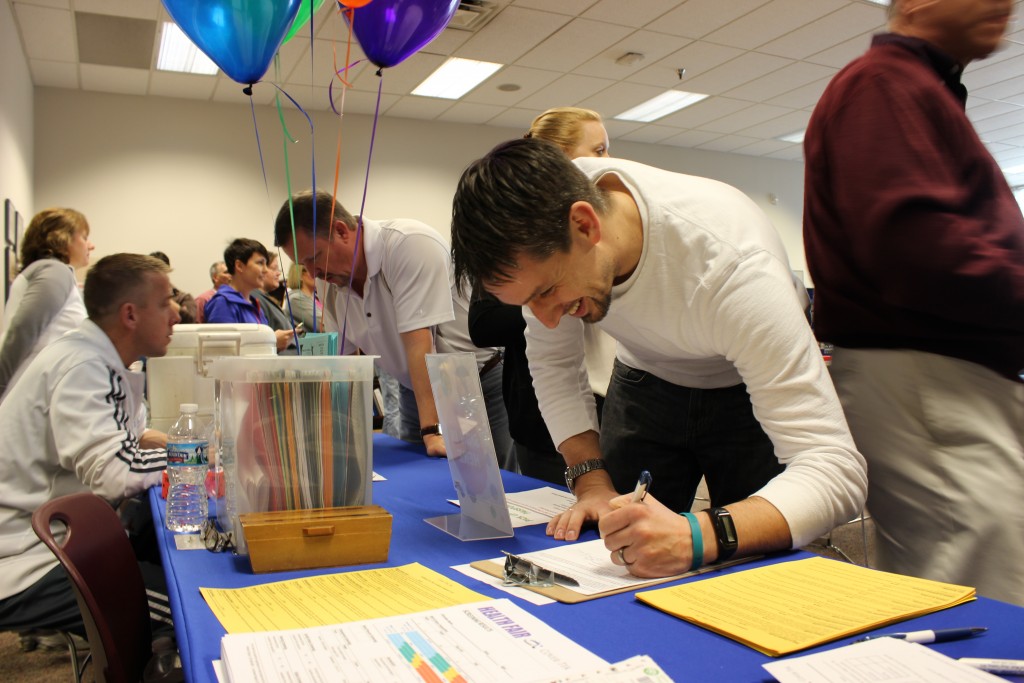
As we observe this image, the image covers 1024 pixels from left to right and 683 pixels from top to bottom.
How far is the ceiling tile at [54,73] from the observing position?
5.46 meters

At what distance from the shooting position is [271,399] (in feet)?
3.55

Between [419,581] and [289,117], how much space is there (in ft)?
21.4

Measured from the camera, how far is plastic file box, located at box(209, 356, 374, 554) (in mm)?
1077

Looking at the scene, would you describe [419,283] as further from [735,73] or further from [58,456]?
[735,73]

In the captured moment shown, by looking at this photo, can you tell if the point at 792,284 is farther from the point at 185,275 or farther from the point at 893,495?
the point at 185,275

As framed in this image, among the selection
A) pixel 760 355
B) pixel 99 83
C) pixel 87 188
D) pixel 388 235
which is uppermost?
pixel 99 83

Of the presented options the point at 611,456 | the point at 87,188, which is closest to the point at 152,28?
the point at 87,188

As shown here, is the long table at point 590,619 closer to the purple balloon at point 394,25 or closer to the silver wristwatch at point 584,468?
the silver wristwatch at point 584,468

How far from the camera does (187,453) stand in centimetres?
150

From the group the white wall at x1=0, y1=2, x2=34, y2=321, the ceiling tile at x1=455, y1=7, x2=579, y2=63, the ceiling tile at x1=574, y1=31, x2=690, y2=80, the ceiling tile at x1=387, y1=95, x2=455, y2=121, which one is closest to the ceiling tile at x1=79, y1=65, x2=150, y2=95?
the white wall at x1=0, y1=2, x2=34, y2=321

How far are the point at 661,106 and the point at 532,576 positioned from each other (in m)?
6.64

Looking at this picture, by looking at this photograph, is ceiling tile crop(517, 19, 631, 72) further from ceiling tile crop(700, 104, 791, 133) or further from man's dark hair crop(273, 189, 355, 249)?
man's dark hair crop(273, 189, 355, 249)

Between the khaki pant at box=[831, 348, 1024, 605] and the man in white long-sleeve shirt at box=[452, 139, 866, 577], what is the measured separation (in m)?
0.17

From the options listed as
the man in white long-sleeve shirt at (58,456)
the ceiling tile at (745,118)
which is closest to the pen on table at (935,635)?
the man in white long-sleeve shirt at (58,456)
